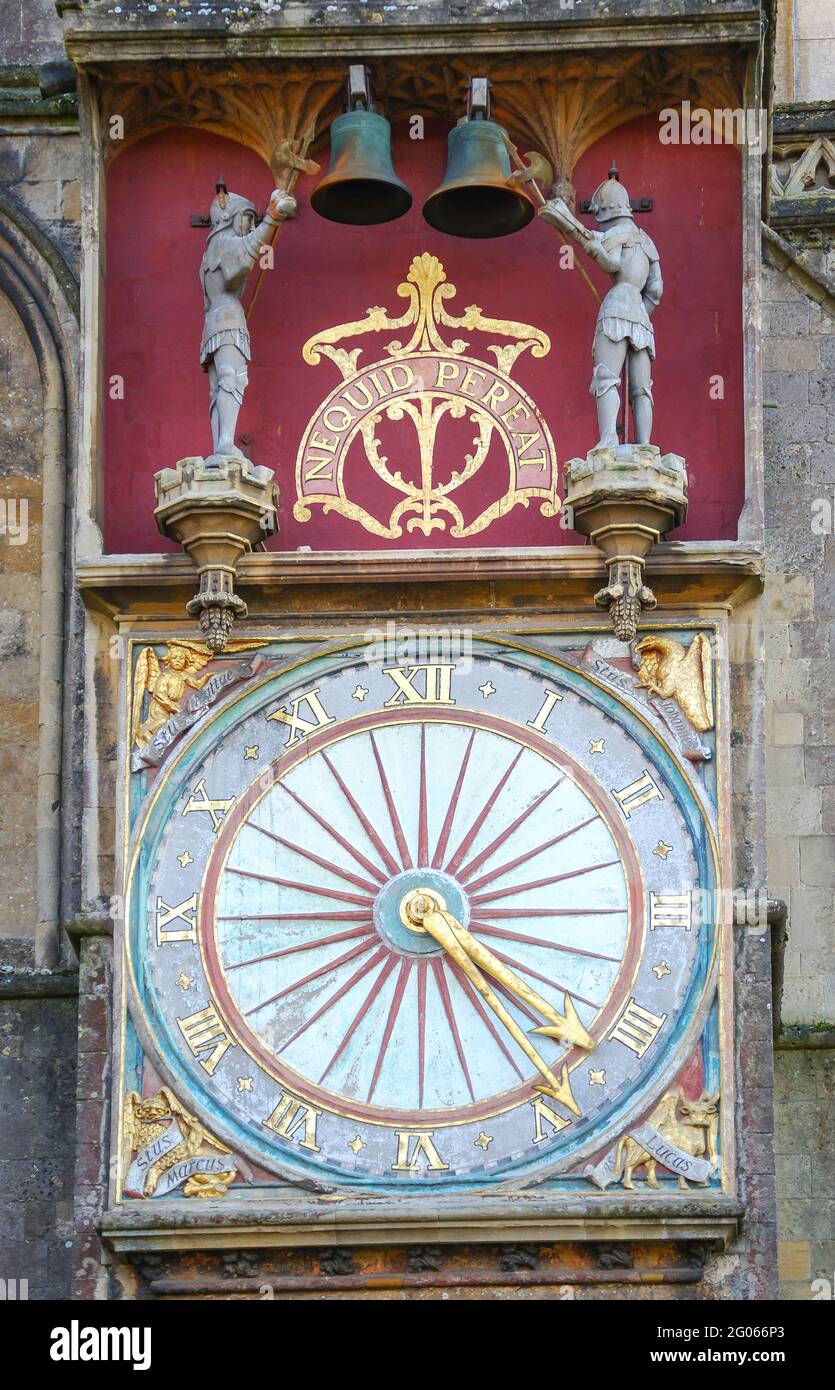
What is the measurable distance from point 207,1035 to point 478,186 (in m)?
3.01

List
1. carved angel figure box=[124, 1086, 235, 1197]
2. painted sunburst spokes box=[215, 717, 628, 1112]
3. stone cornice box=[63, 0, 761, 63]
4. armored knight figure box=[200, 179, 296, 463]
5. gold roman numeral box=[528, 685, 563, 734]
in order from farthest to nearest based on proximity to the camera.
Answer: stone cornice box=[63, 0, 761, 63], armored knight figure box=[200, 179, 296, 463], gold roman numeral box=[528, 685, 563, 734], painted sunburst spokes box=[215, 717, 628, 1112], carved angel figure box=[124, 1086, 235, 1197]

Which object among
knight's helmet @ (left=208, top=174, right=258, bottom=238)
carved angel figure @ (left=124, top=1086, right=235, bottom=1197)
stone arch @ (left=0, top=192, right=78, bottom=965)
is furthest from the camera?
stone arch @ (left=0, top=192, right=78, bottom=965)

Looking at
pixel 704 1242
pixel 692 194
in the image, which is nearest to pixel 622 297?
pixel 692 194

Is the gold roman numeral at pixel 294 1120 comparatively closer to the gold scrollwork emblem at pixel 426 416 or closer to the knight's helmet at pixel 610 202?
the gold scrollwork emblem at pixel 426 416

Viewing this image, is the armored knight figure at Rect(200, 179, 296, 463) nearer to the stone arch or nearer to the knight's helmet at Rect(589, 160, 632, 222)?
the stone arch

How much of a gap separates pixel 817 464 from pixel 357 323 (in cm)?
176

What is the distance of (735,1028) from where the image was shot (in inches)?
635

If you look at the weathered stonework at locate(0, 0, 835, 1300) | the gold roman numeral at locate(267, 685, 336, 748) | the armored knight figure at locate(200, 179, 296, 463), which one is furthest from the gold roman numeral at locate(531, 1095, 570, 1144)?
the armored knight figure at locate(200, 179, 296, 463)

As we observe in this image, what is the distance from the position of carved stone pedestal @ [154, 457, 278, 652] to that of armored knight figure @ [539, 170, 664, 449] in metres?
1.18

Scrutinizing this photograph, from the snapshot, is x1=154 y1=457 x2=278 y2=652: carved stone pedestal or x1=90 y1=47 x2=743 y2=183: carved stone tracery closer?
x1=154 y1=457 x2=278 y2=652: carved stone pedestal

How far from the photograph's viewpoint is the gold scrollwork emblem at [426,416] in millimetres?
16906

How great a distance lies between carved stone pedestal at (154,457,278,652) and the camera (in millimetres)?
16438

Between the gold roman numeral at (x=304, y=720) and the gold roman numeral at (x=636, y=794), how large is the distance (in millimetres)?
988
